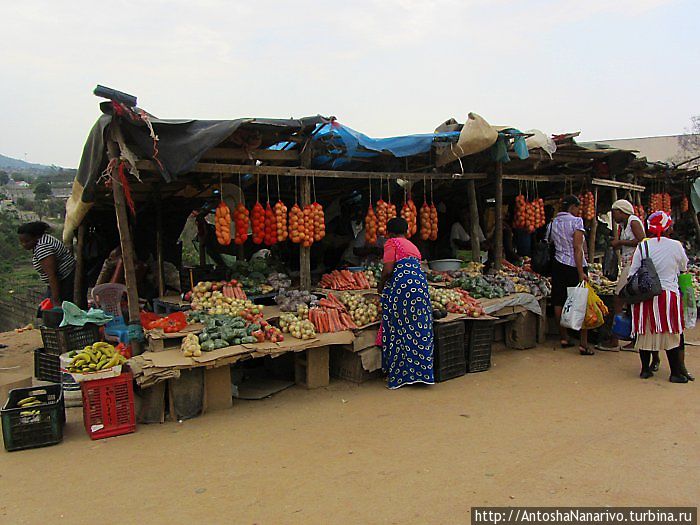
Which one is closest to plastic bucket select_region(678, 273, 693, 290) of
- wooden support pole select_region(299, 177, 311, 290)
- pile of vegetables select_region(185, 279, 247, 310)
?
wooden support pole select_region(299, 177, 311, 290)

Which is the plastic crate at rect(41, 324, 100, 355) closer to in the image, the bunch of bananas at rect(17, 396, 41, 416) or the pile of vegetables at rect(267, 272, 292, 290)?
the bunch of bananas at rect(17, 396, 41, 416)

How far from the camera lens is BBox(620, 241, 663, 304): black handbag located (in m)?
5.15

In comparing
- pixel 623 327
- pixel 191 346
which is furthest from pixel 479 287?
pixel 191 346

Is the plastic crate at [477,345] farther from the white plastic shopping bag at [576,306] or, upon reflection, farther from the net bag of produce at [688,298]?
the net bag of produce at [688,298]

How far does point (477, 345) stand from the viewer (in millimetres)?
6062

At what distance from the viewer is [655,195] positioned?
11.6 meters

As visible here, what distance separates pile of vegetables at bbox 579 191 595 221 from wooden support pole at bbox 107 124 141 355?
761cm

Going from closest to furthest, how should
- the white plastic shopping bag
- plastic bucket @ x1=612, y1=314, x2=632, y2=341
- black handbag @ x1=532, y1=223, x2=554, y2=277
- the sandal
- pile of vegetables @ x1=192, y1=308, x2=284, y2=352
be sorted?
pile of vegetables @ x1=192, y1=308, x2=284, y2=352, plastic bucket @ x1=612, y1=314, x2=632, y2=341, the white plastic shopping bag, the sandal, black handbag @ x1=532, y1=223, x2=554, y2=277

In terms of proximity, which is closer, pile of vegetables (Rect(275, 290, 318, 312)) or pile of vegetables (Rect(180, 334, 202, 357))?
pile of vegetables (Rect(180, 334, 202, 357))

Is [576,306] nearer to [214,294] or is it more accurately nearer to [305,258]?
[305,258]

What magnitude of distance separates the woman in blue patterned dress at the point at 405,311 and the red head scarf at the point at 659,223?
8.07 ft

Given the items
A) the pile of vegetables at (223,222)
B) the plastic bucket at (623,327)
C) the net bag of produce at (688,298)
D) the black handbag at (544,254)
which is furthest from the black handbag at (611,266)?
the pile of vegetables at (223,222)

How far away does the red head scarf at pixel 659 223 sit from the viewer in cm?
517

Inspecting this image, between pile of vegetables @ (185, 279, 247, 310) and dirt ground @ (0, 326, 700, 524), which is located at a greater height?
pile of vegetables @ (185, 279, 247, 310)
